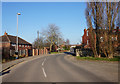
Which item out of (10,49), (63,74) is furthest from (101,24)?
(10,49)

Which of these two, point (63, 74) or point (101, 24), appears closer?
point (63, 74)

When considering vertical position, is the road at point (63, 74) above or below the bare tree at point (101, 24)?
below

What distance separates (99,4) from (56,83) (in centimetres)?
1892

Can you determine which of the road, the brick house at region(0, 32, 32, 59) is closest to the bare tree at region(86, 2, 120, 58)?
the road

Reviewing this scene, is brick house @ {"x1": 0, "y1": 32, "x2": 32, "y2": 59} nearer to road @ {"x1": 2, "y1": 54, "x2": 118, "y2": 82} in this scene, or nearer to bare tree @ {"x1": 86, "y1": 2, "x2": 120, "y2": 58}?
road @ {"x1": 2, "y1": 54, "x2": 118, "y2": 82}

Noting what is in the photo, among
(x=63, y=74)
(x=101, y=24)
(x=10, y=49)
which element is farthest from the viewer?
(x=10, y=49)

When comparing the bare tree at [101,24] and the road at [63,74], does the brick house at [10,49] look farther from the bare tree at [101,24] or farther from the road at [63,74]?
the bare tree at [101,24]

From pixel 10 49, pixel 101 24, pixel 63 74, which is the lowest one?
pixel 63 74

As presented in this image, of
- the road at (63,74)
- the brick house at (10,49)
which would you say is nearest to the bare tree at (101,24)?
the road at (63,74)

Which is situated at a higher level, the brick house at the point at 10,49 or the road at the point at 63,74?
the brick house at the point at 10,49

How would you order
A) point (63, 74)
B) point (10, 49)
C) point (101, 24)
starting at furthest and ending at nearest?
point (10, 49) → point (101, 24) → point (63, 74)

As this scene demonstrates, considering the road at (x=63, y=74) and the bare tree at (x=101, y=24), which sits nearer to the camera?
the road at (x=63, y=74)

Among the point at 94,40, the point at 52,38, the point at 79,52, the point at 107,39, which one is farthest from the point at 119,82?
the point at 52,38

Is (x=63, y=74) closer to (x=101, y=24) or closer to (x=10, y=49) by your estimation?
(x=101, y=24)
